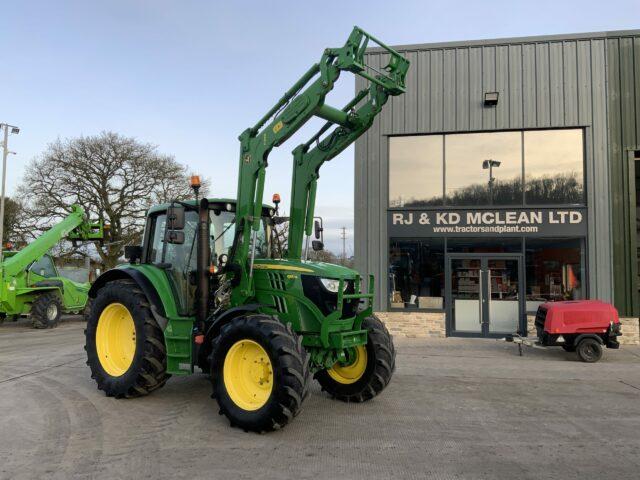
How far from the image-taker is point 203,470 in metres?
3.98

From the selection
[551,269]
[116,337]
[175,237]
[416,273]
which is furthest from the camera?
[416,273]

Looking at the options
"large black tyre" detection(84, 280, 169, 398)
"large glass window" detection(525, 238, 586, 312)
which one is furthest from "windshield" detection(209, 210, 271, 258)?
"large glass window" detection(525, 238, 586, 312)

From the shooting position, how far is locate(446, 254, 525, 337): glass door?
12352mm

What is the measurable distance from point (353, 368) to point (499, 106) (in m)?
8.97

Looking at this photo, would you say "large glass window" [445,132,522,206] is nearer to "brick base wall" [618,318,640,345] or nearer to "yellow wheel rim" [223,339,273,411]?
"brick base wall" [618,318,640,345]

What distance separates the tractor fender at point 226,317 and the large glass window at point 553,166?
9317 millimetres

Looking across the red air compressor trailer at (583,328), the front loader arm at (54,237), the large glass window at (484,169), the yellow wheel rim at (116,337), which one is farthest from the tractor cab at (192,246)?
the front loader arm at (54,237)

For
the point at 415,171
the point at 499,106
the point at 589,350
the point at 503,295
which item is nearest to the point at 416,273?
the point at 503,295

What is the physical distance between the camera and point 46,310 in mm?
14164

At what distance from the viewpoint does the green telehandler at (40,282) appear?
1366cm

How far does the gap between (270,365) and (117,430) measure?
63.3 inches

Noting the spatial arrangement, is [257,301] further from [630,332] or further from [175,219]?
[630,332]

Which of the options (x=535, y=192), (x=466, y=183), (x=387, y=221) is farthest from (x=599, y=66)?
(x=387, y=221)

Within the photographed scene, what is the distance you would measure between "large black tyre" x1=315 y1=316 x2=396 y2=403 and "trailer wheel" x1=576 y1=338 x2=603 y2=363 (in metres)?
5.09
